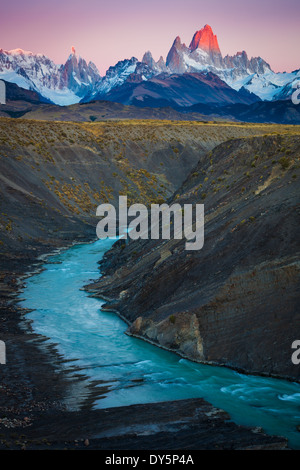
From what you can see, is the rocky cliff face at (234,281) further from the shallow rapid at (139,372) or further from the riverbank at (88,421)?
the riverbank at (88,421)

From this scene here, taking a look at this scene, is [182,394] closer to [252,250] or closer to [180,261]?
[252,250]

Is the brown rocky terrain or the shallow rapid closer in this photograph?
the brown rocky terrain

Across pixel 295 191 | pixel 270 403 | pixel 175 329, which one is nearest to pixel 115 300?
pixel 175 329

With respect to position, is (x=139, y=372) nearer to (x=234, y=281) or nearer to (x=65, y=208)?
(x=234, y=281)

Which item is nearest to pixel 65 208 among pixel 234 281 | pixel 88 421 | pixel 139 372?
pixel 234 281

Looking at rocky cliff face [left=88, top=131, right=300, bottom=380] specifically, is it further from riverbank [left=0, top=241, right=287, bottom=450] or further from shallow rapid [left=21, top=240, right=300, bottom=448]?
riverbank [left=0, top=241, right=287, bottom=450]

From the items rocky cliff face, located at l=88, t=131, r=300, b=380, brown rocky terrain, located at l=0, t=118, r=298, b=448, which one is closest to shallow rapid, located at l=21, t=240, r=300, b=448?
rocky cliff face, located at l=88, t=131, r=300, b=380
